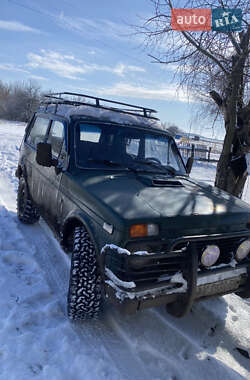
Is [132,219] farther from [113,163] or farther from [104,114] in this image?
[104,114]

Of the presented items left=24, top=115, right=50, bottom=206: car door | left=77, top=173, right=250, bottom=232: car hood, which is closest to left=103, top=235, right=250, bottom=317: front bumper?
left=77, top=173, right=250, bottom=232: car hood

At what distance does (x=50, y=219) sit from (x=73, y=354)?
1.81 meters

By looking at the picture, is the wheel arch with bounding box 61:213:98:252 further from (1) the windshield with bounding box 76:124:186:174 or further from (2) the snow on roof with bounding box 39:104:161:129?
(2) the snow on roof with bounding box 39:104:161:129

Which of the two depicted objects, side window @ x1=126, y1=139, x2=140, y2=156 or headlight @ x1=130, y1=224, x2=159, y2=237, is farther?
side window @ x1=126, y1=139, x2=140, y2=156

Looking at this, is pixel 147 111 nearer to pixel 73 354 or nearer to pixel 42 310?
pixel 42 310

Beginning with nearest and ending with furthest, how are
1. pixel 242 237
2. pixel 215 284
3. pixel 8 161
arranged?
1. pixel 215 284
2. pixel 242 237
3. pixel 8 161

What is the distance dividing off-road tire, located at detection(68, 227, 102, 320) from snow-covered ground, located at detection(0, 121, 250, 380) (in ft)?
0.59

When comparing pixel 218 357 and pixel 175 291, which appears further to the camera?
pixel 218 357

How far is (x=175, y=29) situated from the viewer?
4664 mm

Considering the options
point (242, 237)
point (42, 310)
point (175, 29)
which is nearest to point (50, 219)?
point (42, 310)

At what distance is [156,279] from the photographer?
247cm

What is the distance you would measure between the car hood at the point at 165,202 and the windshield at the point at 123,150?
311 mm

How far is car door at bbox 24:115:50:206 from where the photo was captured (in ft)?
14.6

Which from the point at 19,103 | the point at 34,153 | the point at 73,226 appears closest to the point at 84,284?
the point at 73,226
